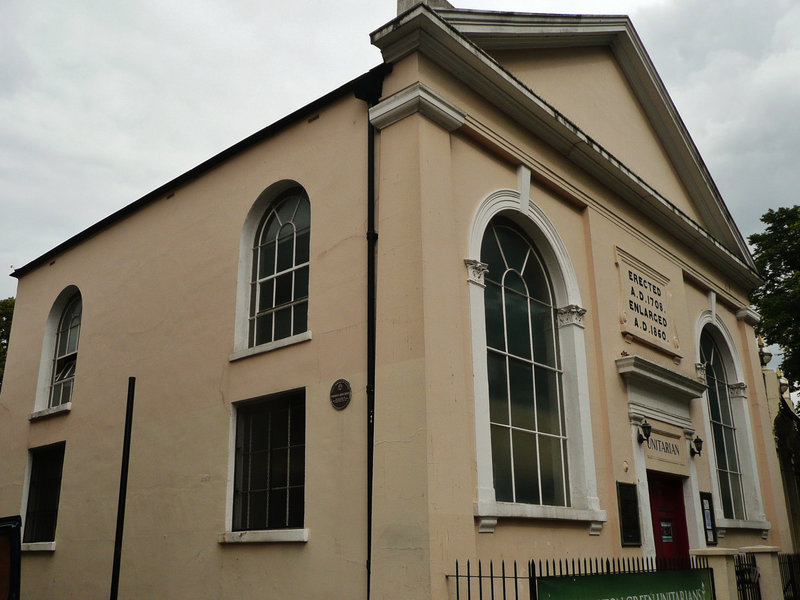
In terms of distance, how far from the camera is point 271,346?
32.0 ft

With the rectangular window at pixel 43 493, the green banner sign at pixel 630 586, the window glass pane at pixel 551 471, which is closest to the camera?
the green banner sign at pixel 630 586

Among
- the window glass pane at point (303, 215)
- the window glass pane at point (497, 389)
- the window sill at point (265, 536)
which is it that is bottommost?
the window sill at point (265, 536)

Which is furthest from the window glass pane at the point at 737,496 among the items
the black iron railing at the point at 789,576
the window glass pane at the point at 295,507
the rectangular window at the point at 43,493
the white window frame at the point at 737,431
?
the rectangular window at the point at 43,493

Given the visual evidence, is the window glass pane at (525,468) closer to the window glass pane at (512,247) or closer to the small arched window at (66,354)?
the window glass pane at (512,247)

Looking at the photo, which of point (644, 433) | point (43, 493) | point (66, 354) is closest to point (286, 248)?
point (644, 433)

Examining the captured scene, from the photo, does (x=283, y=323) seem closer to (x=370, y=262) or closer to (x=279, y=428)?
(x=279, y=428)

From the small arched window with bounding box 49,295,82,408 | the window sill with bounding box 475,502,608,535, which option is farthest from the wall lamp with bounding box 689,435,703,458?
the small arched window with bounding box 49,295,82,408

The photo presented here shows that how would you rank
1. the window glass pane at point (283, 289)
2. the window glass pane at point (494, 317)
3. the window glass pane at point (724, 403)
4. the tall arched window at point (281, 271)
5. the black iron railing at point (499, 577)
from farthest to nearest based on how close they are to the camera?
the window glass pane at point (724, 403), the window glass pane at point (283, 289), the tall arched window at point (281, 271), the window glass pane at point (494, 317), the black iron railing at point (499, 577)

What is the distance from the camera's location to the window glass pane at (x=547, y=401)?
10.3m

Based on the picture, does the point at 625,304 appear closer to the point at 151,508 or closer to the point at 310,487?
the point at 310,487

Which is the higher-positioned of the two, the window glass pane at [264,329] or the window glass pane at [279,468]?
the window glass pane at [264,329]

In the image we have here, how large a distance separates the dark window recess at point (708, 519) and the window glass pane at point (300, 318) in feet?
24.6

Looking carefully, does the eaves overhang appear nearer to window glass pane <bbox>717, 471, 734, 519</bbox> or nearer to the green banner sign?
window glass pane <bbox>717, 471, 734, 519</bbox>

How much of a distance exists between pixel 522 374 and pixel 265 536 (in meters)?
3.80
